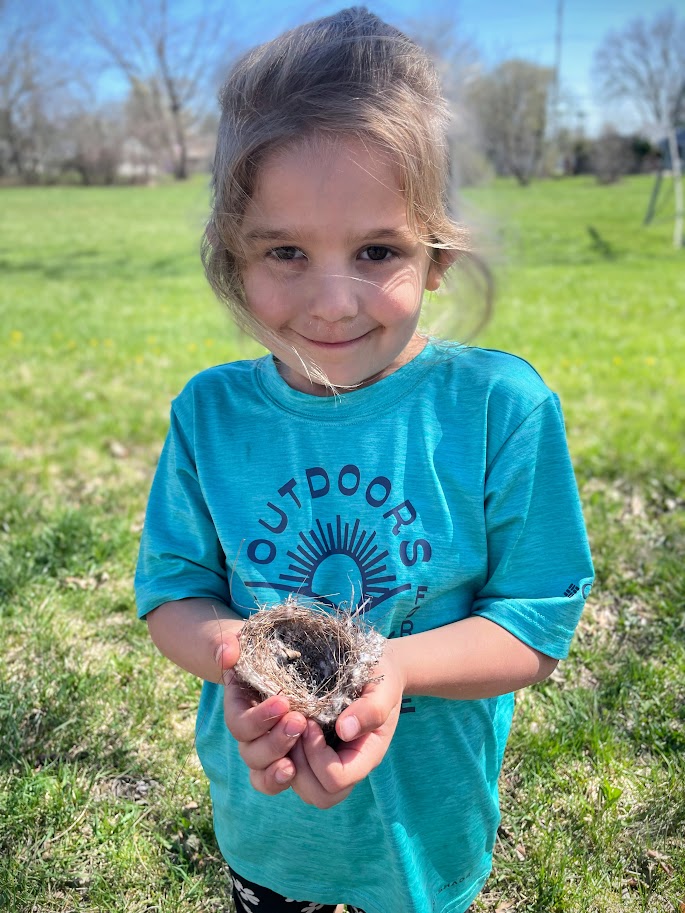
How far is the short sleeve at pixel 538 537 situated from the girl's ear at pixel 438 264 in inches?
15.2

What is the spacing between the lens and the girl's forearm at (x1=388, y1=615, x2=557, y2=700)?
148 cm

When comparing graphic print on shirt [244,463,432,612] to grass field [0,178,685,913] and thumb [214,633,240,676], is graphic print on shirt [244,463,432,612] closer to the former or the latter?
thumb [214,633,240,676]

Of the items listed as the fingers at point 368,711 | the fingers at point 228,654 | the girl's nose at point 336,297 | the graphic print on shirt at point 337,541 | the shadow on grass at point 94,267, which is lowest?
the shadow on grass at point 94,267

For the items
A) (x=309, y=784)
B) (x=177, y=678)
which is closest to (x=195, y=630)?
(x=309, y=784)

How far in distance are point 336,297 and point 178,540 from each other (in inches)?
26.7

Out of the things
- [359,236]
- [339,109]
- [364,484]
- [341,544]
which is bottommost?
[341,544]

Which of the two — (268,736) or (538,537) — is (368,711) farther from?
(538,537)

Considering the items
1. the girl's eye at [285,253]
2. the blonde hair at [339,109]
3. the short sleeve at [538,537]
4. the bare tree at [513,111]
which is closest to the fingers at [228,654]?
the short sleeve at [538,537]

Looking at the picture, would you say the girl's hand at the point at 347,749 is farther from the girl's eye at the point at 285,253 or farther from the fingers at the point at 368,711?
the girl's eye at the point at 285,253

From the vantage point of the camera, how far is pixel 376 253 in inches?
61.4

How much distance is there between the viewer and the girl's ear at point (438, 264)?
1.73m

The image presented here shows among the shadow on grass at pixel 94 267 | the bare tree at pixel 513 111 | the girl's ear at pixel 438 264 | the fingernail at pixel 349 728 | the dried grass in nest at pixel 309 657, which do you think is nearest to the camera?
the fingernail at pixel 349 728

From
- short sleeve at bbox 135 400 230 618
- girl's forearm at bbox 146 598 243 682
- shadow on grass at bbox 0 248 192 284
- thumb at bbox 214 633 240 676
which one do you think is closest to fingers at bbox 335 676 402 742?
thumb at bbox 214 633 240 676

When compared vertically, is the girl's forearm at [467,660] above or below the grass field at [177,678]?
above
